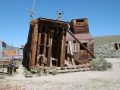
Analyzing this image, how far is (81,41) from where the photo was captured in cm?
2284

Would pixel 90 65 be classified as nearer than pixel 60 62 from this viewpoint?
No

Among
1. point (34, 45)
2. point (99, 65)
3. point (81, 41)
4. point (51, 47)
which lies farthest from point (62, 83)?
point (81, 41)

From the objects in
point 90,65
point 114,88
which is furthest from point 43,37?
point 114,88

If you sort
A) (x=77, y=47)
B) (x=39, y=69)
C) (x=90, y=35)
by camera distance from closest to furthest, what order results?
(x=39, y=69)
(x=77, y=47)
(x=90, y=35)

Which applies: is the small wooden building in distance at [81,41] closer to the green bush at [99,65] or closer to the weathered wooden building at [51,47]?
the weathered wooden building at [51,47]

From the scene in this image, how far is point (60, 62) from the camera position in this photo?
54.0 ft

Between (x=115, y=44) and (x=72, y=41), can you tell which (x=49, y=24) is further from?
(x=115, y=44)

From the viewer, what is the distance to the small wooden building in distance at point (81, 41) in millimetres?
19156

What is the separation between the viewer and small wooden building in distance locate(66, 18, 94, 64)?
19.2 metres

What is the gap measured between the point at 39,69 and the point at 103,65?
21.1ft

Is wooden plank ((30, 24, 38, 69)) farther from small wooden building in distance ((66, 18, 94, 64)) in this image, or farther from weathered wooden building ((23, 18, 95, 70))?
small wooden building in distance ((66, 18, 94, 64))

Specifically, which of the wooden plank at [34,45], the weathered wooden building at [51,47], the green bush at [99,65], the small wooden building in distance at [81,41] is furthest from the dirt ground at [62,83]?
the small wooden building in distance at [81,41]

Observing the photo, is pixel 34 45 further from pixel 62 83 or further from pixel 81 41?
pixel 81 41

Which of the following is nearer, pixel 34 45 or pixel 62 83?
pixel 62 83
